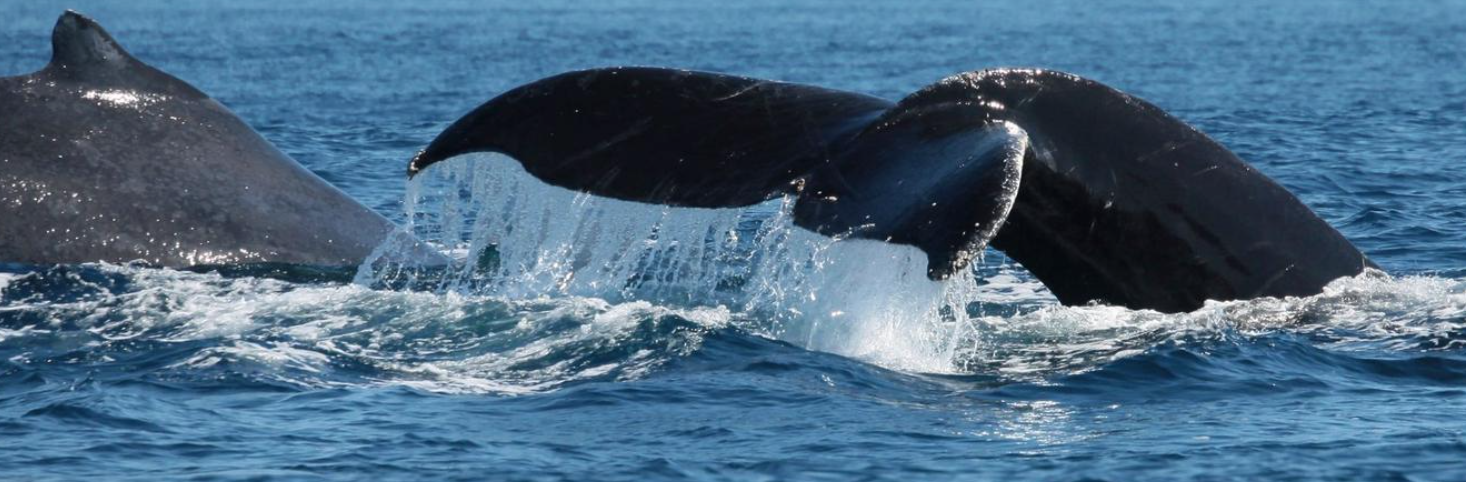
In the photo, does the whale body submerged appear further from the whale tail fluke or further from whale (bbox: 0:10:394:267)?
whale (bbox: 0:10:394:267)

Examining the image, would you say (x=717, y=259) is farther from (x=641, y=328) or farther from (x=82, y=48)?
(x=82, y=48)

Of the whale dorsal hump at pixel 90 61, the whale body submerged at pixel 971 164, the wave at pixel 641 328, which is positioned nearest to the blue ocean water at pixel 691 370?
the wave at pixel 641 328

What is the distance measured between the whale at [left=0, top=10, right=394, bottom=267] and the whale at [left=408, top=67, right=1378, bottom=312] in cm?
266

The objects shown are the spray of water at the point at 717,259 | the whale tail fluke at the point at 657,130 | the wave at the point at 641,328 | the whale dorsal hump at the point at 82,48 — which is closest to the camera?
the spray of water at the point at 717,259

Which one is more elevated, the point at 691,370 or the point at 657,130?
the point at 657,130

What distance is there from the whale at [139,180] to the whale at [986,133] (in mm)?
2656

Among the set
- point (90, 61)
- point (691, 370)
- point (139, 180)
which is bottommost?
point (691, 370)

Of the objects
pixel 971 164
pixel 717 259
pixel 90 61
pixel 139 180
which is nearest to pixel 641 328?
pixel 717 259

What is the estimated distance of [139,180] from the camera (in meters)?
9.45

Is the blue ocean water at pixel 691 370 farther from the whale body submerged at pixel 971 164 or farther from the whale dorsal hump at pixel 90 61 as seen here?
the whale dorsal hump at pixel 90 61

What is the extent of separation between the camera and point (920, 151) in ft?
21.5

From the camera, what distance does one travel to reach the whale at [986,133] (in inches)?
269

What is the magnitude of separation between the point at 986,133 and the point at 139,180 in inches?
185

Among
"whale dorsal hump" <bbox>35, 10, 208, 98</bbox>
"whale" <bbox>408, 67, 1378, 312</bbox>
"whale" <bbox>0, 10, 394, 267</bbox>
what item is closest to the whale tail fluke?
"whale" <bbox>408, 67, 1378, 312</bbox>
